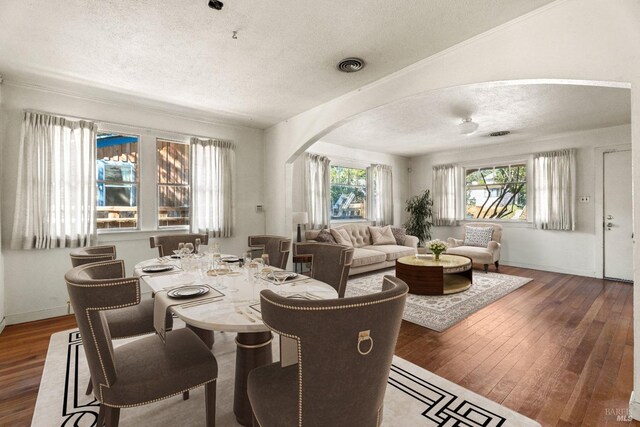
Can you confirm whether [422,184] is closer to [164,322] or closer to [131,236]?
[131,236]

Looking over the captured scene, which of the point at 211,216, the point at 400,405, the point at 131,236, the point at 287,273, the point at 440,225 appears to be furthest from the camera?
the point at 440,225

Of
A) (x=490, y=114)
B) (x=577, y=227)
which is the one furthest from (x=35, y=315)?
(x=577, y=227)

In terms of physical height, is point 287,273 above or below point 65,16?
below

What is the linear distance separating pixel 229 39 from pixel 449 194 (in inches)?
259

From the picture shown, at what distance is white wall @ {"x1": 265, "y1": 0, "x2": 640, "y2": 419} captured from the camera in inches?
70.7

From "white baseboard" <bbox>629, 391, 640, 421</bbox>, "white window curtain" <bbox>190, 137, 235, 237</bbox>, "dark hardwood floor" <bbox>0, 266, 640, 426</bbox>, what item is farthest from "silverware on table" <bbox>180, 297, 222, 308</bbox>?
"white window curtain" <bbox>190, 137, 235, 237</bbox>

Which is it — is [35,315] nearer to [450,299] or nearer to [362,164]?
[450,299]

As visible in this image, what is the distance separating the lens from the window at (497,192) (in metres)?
6.66

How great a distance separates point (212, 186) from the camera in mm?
4789

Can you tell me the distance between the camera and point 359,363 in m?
1.01

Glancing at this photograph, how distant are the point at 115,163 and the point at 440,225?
7172 millimetres

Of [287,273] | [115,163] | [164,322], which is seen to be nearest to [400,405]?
[287,273]

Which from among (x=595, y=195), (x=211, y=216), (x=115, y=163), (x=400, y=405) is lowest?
(x=400, y=405)

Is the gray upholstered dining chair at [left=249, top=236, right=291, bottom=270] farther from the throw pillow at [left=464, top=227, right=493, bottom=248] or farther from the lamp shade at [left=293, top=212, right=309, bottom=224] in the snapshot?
the throw pillow at [left=464, top=227, right=493, bottom=248]
